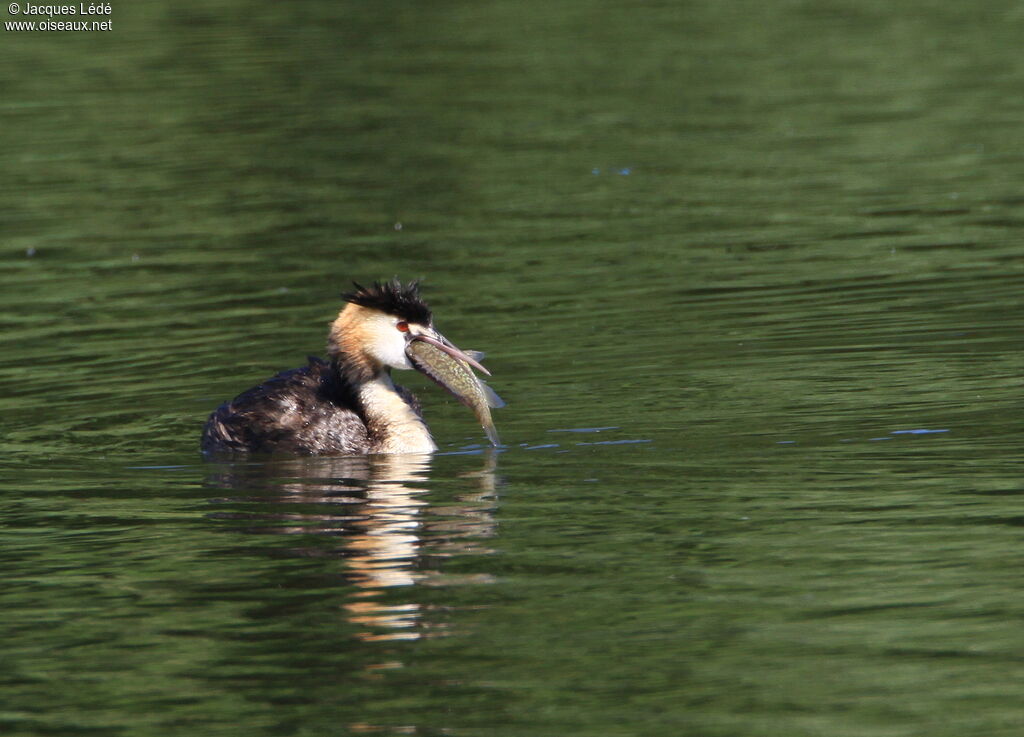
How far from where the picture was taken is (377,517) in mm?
10312

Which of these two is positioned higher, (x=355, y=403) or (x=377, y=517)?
(x=355, y=403)

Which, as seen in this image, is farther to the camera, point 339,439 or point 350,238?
point 350,238

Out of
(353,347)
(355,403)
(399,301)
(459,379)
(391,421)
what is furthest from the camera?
(355,403)

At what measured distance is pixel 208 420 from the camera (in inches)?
497

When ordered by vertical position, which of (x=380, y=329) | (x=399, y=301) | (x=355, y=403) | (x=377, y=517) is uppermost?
(x=399, y=301)

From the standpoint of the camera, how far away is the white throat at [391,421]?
Answer: 39.8 ft

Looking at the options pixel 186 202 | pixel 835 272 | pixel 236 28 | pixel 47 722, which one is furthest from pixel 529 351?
pixel 236 28

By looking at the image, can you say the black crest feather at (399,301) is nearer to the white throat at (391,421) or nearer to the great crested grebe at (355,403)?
the great crested grebe at (355,403)

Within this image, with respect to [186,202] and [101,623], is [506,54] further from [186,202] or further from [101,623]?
[101,623]

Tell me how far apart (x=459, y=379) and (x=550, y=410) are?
1157mm

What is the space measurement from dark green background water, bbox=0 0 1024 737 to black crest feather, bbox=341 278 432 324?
3.16 feet

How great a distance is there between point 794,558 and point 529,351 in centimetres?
567

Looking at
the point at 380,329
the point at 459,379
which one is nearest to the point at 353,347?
the point at 380,329

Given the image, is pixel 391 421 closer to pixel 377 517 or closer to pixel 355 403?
pixel 355 403
